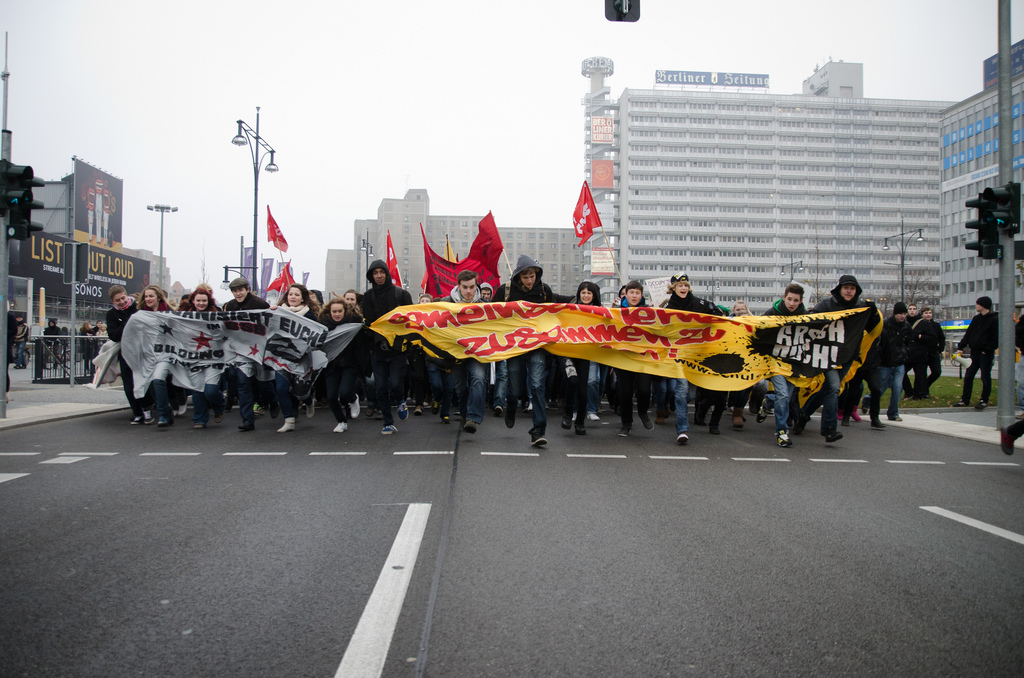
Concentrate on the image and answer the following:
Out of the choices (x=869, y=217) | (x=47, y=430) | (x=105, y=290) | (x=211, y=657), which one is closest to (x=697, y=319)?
(x=211, y=657)

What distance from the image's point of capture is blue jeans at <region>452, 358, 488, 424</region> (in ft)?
28.7

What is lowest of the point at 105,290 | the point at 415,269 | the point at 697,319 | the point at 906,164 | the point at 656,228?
the point at 697,319

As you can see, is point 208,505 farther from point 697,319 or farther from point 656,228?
point 656,228

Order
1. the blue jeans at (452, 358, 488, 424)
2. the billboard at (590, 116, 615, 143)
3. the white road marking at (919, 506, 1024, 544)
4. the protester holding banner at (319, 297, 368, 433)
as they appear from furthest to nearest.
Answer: the billboard at (590, 116, 615, 143) → the protester holding banner at (319, 297, 368, 433) → the blue jeans at (452, 358, 488, 424) → the white road marking at (919, 506, 1024, 544)

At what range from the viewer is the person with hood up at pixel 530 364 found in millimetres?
8328

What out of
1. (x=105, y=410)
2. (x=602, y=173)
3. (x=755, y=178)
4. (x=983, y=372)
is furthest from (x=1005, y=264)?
(x=755, y=178)

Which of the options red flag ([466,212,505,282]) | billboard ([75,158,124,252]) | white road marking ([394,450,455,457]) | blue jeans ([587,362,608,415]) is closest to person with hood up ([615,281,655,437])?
blue jeans ([587,362,608,415])

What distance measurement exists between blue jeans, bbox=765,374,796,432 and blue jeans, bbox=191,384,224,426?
7.36m

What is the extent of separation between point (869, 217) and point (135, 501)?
155649 millimetres

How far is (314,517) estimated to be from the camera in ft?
15.8

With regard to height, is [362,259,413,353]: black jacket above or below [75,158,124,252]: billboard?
below

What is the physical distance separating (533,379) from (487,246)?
8.35 meters

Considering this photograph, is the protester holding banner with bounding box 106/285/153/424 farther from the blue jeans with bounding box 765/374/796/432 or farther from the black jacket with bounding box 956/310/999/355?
the black jacket with bounding box 956/310/999/355

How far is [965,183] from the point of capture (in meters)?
83.9
